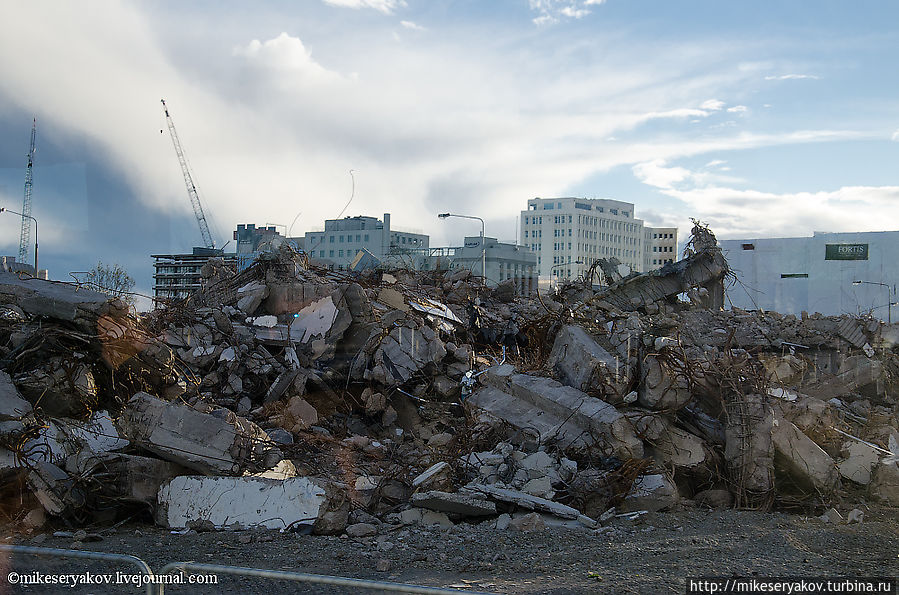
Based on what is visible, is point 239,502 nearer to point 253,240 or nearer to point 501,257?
point 253,240

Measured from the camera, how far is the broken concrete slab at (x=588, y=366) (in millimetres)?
7941

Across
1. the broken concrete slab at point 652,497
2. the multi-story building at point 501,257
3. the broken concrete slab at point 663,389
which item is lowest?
the broken concrete slab at point 652,497

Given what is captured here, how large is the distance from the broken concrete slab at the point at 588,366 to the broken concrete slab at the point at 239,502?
3.36 meters

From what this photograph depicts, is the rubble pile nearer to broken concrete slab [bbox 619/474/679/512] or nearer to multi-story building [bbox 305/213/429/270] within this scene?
broken concrete slab [bbox 619/474/679/512]

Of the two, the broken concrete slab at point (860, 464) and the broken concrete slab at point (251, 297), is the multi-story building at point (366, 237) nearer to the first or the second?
the broken concrete slab at point (251, 297)

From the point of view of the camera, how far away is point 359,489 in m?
6.93

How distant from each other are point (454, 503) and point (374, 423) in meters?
4.07

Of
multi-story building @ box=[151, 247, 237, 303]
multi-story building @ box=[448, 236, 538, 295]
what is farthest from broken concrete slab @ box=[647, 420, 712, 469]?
multi-story building @ box=[448, 236, 538, 295]

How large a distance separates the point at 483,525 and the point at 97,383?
5.00 meters

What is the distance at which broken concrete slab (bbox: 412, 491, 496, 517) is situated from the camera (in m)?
6.43

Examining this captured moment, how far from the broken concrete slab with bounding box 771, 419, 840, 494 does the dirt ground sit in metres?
0.53

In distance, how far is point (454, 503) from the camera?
644 cm

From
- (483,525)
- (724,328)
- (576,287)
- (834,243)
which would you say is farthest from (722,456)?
(834,243)

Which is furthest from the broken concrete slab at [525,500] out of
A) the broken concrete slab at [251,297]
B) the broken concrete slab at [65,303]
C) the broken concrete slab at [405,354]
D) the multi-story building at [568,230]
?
the multi-story building at [568,230]
